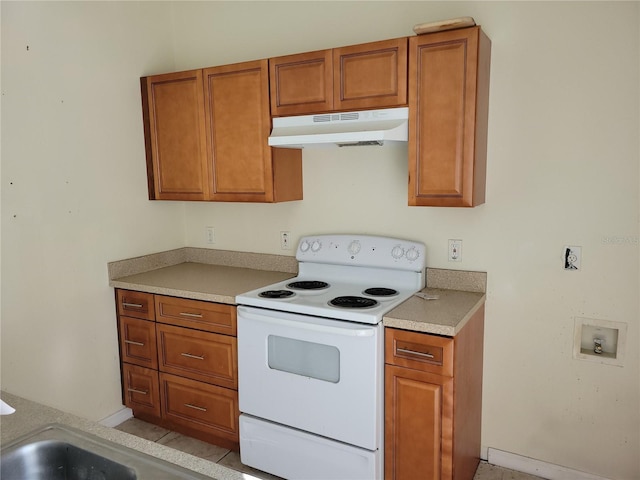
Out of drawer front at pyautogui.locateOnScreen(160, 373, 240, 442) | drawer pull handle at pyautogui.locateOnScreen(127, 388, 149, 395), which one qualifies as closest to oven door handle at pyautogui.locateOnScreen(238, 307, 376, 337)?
drawer front at pyautogui.locateOnScreen(160, 373, 240, 442)

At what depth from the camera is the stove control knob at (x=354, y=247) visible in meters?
2.74

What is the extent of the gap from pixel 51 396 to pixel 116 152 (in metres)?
1.44

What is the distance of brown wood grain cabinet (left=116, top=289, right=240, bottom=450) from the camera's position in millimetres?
2637

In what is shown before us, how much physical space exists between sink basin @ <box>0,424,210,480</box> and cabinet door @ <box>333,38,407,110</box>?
183 cm

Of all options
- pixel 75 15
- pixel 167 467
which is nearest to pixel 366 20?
pixel 75 15

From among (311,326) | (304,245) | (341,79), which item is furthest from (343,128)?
(311,326)

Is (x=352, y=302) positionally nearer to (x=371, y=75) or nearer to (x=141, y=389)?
(x=371, y=75)

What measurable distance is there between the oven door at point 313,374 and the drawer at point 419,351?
0.06 metres

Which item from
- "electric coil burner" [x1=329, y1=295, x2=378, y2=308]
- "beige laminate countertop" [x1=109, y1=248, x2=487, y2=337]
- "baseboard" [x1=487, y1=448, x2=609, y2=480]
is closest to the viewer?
"beige laminate countertop" [x1=109, y1=248, x2=487, y2=337]

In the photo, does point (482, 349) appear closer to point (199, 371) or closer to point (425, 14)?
point (199, 371)

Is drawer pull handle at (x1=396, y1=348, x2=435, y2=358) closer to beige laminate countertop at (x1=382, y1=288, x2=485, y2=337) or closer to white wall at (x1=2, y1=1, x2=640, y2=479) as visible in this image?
beige laminate countertop at (x1=382, y1=288, x2=485, y2=337)

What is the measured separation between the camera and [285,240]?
3123 mm

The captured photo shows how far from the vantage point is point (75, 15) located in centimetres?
268

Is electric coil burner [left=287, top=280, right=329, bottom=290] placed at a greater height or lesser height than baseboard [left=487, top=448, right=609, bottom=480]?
greater
